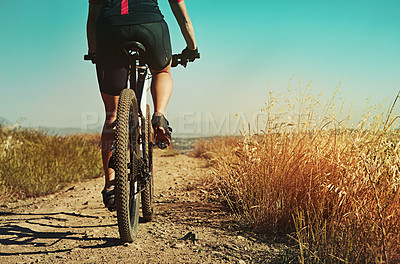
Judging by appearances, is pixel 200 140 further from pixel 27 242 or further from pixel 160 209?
pixel 27 242

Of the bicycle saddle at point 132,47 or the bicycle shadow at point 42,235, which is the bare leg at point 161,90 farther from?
the bicycle shadow at point 42,235

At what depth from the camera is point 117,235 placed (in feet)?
7.74

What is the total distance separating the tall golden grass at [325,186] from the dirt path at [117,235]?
250mm

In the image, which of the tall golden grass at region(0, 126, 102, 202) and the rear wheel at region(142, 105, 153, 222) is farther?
the tall golden grass at region(0, 126, 102, 202)

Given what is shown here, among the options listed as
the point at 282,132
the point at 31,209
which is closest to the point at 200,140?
the point at 31,209

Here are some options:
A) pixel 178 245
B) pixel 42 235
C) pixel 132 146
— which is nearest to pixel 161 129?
pixel 132 146

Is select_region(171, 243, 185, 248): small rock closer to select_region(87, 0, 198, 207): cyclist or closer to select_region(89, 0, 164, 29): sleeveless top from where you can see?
select_region(87, 0, 198, 207): cyclist

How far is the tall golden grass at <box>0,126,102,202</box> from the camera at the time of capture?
403 cm

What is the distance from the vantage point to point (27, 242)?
2336 mm

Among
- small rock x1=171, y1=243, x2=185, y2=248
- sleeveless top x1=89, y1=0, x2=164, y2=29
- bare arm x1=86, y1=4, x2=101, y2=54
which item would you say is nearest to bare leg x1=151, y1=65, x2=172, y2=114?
sleeveless top x1=89, y1=0, x2=164, y2=29

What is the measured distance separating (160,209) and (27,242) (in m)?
1.10

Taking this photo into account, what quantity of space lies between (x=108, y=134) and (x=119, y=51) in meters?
0.56

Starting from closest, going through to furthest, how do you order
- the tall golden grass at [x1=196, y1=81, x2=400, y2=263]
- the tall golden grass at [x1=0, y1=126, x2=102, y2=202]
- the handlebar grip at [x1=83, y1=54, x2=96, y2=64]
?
1. the tall golden grass at [x1=196, y1=81, x2=400, y2=263]
2. the handlebar grip at [x1=83, y1=54, x2=96, y2=64]
3. the tall golden grass at [x1=0, y1=126, x2=102, y2=202]

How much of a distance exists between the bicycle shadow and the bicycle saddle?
1239 millimetres
